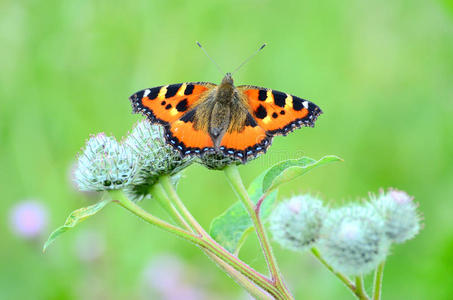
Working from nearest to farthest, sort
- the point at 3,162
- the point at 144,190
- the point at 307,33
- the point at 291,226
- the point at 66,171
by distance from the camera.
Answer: the point at 291,226 → the point at 144,190 → the point at 66,171 → the point at 3,162 → the point at 307,33

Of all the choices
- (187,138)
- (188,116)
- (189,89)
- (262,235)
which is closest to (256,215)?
(262,235)

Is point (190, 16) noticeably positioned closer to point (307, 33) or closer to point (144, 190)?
point (307, 33)

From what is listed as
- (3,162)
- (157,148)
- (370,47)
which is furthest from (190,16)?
(157,148)

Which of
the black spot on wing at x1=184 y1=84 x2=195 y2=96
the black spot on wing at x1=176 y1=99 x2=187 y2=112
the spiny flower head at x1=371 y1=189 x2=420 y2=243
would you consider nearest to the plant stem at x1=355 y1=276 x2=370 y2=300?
the spiny flower head at x1=371 y1=189 x2=420 y2=243

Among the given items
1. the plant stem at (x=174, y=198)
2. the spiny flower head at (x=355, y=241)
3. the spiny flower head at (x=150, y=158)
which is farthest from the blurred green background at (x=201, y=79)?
the spiny flower head at (x=355, y=241)

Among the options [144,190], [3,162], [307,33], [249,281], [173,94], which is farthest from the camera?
[307,33]

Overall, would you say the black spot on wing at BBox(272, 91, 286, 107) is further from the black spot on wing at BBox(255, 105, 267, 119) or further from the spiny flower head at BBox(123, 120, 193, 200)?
the spiny flower head at BBox(123, 120, 193, 200)

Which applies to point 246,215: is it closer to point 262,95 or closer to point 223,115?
point 223,115
